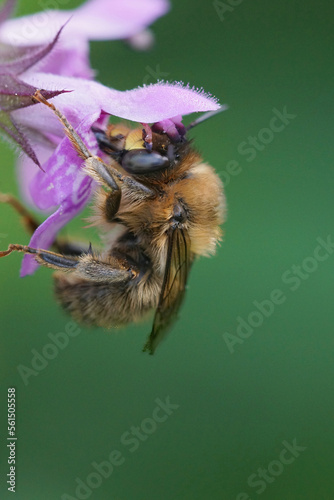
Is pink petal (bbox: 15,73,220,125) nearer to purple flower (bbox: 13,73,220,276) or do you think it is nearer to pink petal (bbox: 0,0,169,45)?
purple flower (bbox: 13,73,220,276)

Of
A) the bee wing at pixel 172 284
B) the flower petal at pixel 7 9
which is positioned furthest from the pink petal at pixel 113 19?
the bee wing at pixel 172 284

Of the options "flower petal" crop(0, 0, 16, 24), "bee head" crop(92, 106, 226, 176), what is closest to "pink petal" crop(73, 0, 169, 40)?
"flower petal" crop(0, 0, 16, 24)

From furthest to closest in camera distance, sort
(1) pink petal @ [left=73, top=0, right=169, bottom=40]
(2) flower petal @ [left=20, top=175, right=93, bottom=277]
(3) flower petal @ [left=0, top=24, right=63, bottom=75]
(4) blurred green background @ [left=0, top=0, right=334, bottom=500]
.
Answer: (4) blurred green background @ [left=0, top=0, right=334, bottom=500] < (1) pink petal @ [left=73, top=0, right=169, bottom=40] < (3) flower petal @ [left=0, top=24, right=63, bottom=75] < (2) flower petal @ [left=20, top=175, right=93, bottom=277]

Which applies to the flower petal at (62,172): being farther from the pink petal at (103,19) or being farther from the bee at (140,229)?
the pink petal at (103,19)

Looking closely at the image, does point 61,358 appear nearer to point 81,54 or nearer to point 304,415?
point 304,415

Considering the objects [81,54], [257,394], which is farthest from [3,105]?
[257,394]

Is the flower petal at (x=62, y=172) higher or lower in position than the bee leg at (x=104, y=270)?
higher
